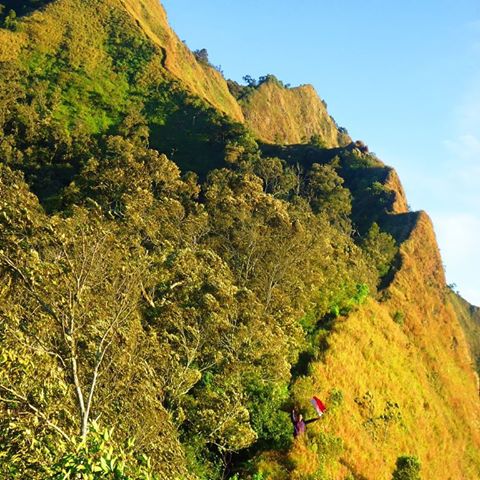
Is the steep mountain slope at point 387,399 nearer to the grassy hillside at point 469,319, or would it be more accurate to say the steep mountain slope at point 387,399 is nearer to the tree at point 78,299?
the tree at point 78,299

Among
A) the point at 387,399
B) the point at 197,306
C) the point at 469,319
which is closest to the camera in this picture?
the point at 197,306

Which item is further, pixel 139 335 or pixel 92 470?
pixel 139 335

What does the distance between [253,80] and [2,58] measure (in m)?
93.9

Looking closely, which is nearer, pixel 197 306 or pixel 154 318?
pixel 154 318

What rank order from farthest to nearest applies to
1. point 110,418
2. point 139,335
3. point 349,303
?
point 349,303
point 139,335
point 110,418

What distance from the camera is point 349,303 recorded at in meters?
38.5

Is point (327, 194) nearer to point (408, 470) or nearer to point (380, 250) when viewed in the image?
point (380, 250)

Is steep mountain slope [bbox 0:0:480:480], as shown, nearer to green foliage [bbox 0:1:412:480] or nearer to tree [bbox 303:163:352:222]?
green foliage [bbox 0:1:412:480]

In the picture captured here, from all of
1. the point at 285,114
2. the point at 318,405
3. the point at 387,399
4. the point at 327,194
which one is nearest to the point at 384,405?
the point at 387,399

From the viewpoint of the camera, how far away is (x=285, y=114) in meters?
159

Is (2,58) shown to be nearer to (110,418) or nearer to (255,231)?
(255,231)

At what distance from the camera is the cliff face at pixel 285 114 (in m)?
146

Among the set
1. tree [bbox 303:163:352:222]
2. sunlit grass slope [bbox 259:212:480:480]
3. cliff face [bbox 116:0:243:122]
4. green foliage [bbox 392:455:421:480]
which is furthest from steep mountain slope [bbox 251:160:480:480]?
cliff face [bbox 116:0:243:122]

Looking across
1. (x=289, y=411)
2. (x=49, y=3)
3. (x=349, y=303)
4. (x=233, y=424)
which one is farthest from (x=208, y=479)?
(x=49, y=3)
